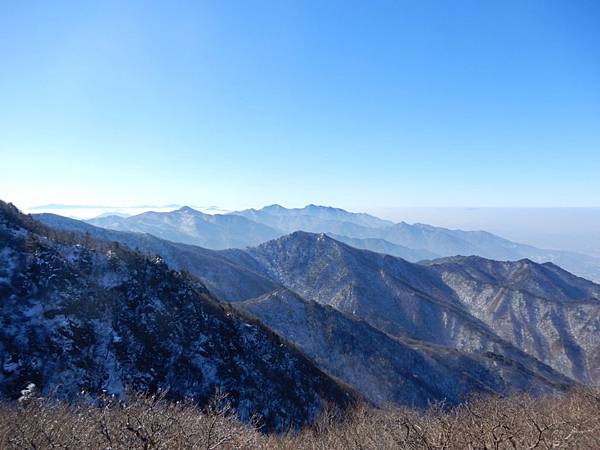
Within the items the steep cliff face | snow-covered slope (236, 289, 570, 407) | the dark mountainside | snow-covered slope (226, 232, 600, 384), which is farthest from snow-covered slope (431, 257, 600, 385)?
the steep cliff face

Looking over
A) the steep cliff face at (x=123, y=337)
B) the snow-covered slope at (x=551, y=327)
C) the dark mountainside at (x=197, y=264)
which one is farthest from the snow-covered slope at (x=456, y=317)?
the steep cliff face at (x=123, y=337)

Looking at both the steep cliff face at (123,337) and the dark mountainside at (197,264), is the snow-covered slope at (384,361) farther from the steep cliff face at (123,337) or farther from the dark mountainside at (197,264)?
the dark mountainside at (197,264)

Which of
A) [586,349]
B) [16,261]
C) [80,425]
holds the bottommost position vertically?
[586,349]

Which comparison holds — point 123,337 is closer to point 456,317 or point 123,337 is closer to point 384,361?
point 384,361

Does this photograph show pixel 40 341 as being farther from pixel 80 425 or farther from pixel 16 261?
pixel 80 425

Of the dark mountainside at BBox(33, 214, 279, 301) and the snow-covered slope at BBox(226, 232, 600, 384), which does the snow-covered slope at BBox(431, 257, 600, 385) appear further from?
the dark mountainside at BBox(33, 214, 279, 301)

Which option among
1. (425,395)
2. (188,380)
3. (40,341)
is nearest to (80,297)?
(40,341)

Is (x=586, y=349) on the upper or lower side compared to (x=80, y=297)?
lower
